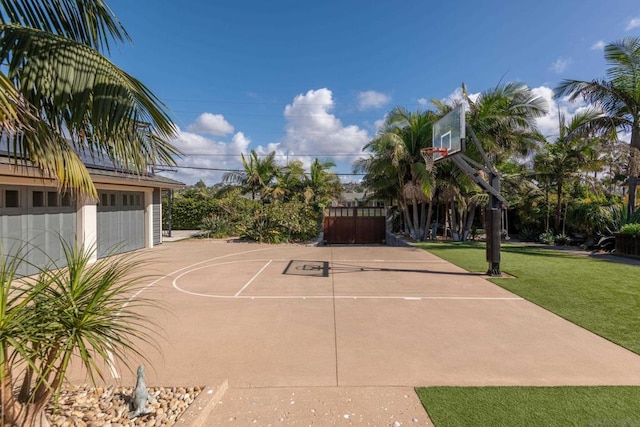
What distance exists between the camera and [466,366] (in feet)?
12.1

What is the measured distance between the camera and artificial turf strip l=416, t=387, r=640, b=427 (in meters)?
2.67

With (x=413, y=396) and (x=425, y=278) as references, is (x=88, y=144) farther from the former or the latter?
(x=425, y=278)

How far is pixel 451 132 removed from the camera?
377 inches

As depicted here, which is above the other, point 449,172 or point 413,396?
point 449,172

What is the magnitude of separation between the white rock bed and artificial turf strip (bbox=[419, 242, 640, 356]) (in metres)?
5.55

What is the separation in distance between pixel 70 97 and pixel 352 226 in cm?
1764

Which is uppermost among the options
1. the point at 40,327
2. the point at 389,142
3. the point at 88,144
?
the point at 389,142

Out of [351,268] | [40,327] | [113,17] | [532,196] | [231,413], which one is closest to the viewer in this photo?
[40,327]

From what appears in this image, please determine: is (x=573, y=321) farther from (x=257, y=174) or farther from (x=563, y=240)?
(x=257, y=174)

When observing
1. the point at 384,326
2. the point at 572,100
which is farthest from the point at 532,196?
the point at 384,326

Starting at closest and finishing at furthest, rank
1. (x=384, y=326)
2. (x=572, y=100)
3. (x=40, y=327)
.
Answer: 1. (x=40, y=327)
2. (x=384, y=326)
3. (x=572, y=100)

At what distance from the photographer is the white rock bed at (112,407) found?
2516 mm

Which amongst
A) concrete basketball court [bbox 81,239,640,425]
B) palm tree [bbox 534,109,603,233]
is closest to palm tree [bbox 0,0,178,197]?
concrete basketball court [bbox 81,239,640,425]

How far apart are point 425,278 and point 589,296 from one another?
3369 mm
